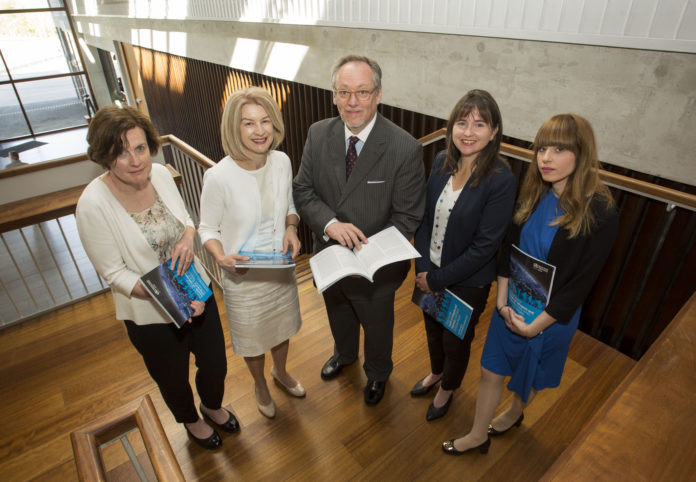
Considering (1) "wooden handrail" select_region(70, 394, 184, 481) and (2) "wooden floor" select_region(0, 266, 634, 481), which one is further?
(2) "wooden floor" select_region(0, 266, 634, 481)

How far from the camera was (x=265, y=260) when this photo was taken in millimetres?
1736

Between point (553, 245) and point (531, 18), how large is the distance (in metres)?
1.96

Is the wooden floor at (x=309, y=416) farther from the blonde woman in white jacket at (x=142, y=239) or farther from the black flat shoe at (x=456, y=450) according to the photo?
the blonde woman in white jacket at (x=142, y=239)

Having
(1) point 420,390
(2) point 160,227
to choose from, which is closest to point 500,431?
(1) point 420,390

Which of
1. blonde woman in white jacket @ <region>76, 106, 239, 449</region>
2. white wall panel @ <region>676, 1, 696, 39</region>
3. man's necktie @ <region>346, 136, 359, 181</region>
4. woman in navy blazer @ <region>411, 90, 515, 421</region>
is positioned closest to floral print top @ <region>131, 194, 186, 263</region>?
blonde woman in white jacket @ <region>76, 106, 239, 449</region>

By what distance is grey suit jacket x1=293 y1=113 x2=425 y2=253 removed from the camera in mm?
1797

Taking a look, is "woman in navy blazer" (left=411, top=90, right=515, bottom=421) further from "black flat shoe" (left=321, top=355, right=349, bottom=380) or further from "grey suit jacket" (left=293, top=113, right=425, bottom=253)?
"black flat shoe" (left=321, top=355, right=349, bottom=380)

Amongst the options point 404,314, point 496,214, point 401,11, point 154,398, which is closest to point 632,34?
point 496,214

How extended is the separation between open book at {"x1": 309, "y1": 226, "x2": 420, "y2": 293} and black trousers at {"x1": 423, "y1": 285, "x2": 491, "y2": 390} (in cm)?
43

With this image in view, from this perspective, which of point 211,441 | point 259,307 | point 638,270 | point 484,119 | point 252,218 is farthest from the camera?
point 638,270

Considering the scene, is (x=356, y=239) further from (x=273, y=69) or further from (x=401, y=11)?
(x=273, y=69)

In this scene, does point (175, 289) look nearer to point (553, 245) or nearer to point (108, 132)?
point (108, 132)

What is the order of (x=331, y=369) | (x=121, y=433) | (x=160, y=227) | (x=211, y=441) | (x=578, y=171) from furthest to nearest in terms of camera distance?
(x=331, y=369)
(x=211, y=441)
(x=160, y=227)
(x=578, y=171)
(x=121, y=433)

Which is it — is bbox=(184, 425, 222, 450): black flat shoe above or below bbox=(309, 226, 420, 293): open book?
below
